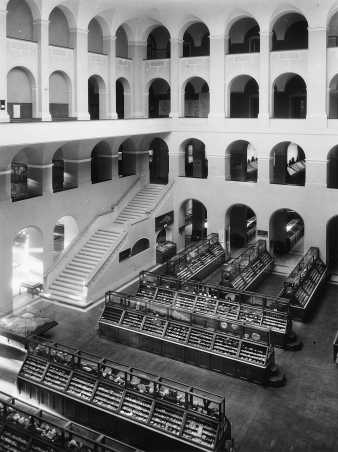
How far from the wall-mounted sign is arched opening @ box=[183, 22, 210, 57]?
377 inches

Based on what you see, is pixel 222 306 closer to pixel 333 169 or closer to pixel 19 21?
pixel 333 169

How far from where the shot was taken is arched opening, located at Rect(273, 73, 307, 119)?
30.3m

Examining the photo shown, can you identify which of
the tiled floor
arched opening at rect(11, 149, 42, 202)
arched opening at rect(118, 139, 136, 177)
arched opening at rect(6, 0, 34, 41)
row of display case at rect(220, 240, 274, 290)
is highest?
arched opening at rect(6, 0, 34, 41)

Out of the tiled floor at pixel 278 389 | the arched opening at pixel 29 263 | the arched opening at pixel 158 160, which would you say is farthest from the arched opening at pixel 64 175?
the arched opening at pixel 158 160

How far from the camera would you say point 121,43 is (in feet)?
97.6

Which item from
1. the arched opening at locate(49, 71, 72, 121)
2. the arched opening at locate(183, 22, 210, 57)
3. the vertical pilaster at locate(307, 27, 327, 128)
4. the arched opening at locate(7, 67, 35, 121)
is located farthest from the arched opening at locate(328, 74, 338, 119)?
the arched opening at locate(7, 67, 35, 121)

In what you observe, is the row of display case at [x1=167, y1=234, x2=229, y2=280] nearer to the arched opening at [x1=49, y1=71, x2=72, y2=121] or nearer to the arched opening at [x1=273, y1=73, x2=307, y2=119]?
the arched opening at [x1=273, y1=73, x2=307, y2=119]

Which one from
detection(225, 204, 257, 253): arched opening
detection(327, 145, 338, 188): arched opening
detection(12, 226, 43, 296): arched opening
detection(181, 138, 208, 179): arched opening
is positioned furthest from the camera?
detection(181, 138, 208, 179): arched opening

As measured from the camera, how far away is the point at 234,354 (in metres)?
16.7

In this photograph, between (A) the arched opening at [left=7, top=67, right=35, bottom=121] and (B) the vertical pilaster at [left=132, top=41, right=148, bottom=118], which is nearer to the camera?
(A) the arched opening at [left=7, top=67, right=35, bottom=121]

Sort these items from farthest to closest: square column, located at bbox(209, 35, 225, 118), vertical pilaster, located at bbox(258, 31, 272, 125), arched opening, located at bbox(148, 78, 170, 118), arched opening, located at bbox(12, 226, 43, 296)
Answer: arched opening, located at bbox(148, 78, 170, 118), square column, located at bbox(209, 35, 225, 118), vertical pilaster, located at bbox(258, 31, 272, 125), arched opening, located at bbox(12, 226, 43, 296)

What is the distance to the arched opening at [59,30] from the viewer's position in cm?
2481

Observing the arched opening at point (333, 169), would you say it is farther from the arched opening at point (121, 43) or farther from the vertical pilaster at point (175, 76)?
the arched opening at point (121, 43)

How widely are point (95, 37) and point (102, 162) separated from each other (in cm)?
654
